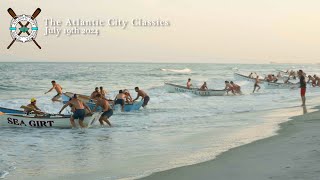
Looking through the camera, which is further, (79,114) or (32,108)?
(32,108)

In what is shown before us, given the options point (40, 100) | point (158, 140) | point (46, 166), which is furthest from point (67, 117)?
point (40, 100)

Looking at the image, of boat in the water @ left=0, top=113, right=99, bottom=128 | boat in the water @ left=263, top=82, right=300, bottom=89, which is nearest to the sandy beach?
boat in the water @ left=0, top=113, right=99, bottom=128

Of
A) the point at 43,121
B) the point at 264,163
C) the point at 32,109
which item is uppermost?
the point at 32,109

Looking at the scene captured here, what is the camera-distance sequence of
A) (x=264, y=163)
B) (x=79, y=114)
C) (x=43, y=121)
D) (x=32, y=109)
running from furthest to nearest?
(x=32, y=109) → (x=43, y=121) → (x=79, y=114) → (x=264, y=163)

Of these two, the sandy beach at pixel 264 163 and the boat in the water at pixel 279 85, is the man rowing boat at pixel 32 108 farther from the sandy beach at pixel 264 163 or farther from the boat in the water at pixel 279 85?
the boat in the water at pixel 279 85

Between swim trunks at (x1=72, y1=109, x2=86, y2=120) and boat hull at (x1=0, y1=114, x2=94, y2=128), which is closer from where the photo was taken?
swim trunks at (x1=72, y1=109, x2=86, y2=120)

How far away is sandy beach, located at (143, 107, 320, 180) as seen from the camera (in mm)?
6852

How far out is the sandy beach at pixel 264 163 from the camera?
685 cm

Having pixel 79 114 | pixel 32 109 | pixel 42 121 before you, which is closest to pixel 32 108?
pixel 32 109

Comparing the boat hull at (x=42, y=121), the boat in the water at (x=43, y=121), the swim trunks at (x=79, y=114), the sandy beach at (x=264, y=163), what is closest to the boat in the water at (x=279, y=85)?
the boat in the water at (x=43, y=121)

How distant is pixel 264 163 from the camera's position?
7.77 metres

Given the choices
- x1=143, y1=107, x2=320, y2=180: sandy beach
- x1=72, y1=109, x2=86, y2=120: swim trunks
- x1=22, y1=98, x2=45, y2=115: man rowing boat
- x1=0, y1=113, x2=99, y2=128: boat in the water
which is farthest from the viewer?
x1=22, y1=98, x2=45, y2=115: man rowing boat

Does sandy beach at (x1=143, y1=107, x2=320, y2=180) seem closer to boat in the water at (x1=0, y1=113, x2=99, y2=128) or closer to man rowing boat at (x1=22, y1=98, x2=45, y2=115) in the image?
boat in the water at (x1=0, y1=113, x2=99, y2=128)

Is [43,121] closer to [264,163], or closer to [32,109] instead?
[32,109]
